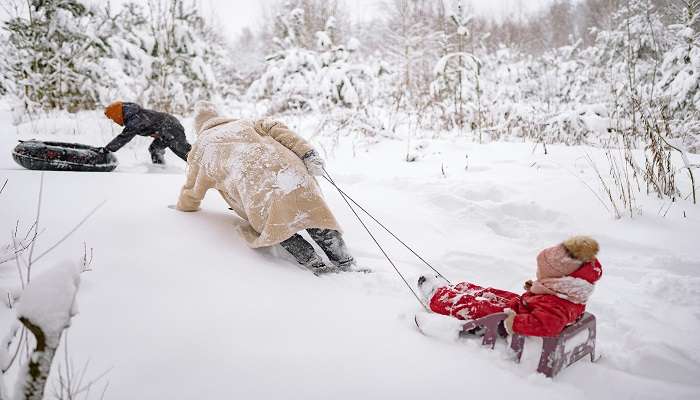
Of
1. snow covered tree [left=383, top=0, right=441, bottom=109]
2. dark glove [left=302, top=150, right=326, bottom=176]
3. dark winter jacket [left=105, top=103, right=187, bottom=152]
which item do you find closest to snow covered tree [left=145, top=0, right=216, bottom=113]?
dark winter jacket [left=105, top=103, right=187, bottom=152]

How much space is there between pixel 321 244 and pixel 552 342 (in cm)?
143

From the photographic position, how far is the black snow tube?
3689 millimetres

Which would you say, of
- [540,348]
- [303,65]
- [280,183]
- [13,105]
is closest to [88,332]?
[280,183]

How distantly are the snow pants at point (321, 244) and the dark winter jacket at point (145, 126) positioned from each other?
2.90 m

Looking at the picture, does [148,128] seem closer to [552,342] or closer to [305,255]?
[305,255]

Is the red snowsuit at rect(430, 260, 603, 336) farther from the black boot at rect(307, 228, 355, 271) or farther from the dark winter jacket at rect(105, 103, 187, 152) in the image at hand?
the dark winter jacket at rect(105, 103, 187, 152)

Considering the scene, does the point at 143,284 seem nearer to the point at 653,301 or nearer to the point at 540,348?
the point at 540,348

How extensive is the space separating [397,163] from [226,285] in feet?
10.8

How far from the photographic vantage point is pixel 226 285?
6.93 ft

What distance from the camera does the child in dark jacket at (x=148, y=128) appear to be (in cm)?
431

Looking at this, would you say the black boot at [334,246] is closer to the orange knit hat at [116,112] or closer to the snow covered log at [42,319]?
the snow covered log at [42,319]

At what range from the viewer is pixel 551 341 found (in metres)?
1.58

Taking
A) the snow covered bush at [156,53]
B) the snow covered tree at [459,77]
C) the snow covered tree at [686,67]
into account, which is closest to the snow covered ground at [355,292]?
the snow covered tree at [686,67]

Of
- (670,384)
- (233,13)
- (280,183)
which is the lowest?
(670,384)
